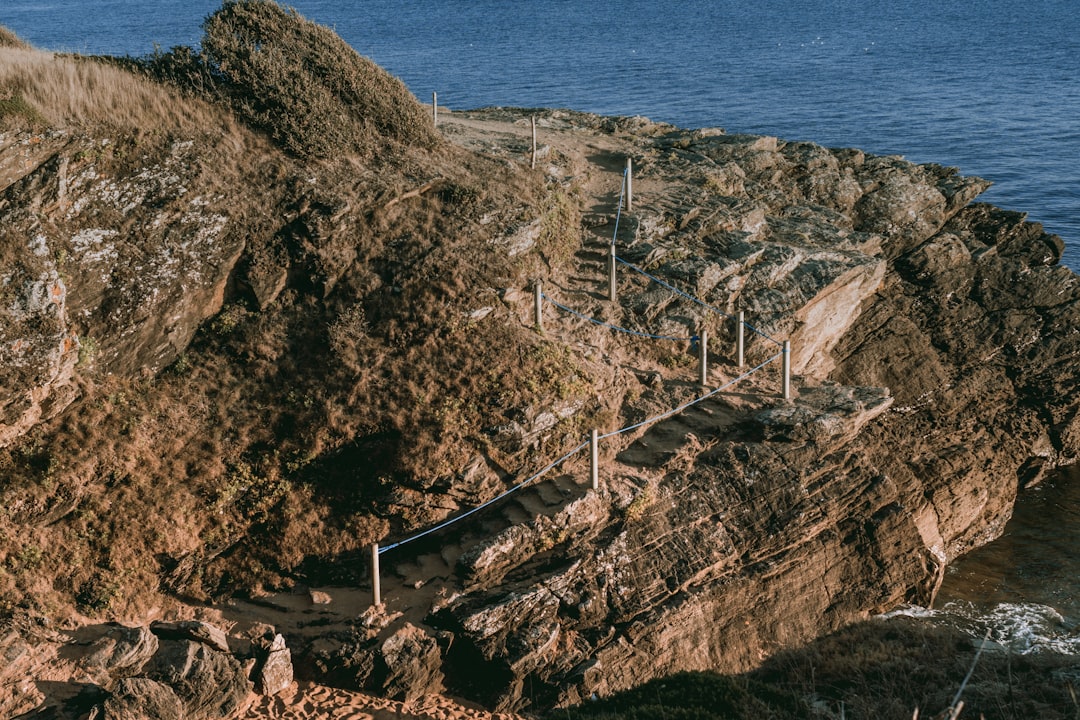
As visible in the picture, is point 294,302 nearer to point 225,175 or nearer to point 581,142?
point 225,175

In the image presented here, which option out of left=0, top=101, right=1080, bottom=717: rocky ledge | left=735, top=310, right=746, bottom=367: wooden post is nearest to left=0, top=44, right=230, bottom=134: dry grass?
left=0, top=101, right=1080, bottom=717: rocky ledge

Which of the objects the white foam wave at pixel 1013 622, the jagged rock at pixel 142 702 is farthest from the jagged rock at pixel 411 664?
the white foam wave at pixel 1013 622

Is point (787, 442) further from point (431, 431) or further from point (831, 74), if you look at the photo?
point (831, 74)

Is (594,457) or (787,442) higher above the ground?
(594,457)

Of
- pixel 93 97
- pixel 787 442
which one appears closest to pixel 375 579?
pixel 787 442

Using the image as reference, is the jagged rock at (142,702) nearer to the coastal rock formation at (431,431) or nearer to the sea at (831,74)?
the coastal rock formation at (431,431)
